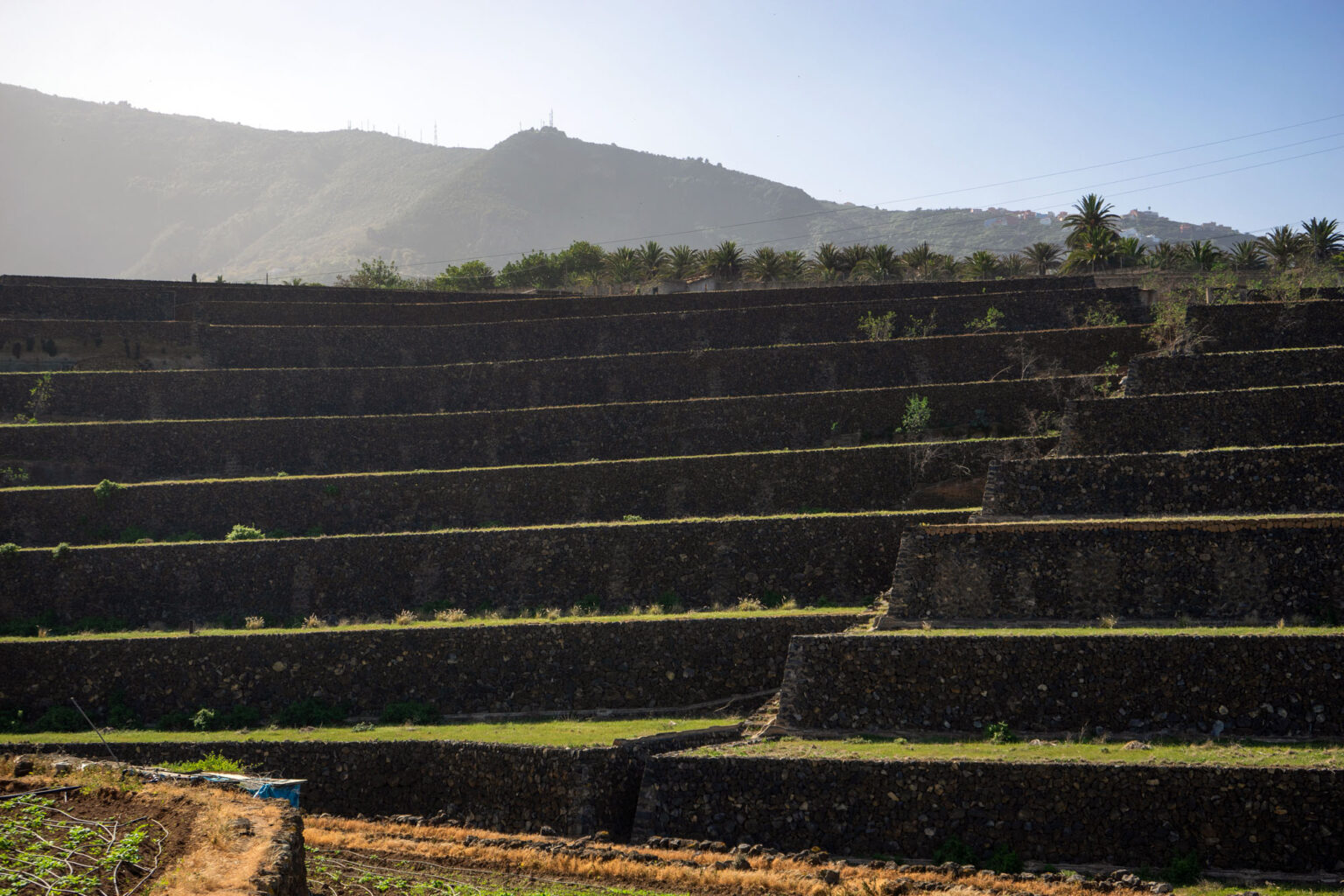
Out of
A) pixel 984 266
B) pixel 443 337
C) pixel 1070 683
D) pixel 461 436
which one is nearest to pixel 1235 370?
pixel 1070 683

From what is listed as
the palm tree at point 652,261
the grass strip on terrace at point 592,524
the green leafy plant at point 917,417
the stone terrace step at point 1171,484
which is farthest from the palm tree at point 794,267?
the stone terrace step at point 1171,484

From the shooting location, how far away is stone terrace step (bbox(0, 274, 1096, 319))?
4178 centimetres

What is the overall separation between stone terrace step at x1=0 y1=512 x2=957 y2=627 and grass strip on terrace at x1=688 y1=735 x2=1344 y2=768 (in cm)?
745

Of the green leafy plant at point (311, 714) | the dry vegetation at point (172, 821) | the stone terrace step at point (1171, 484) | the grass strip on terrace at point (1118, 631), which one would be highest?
the stone terrace step at point (1171, 484)

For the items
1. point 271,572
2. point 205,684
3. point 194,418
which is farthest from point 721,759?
point 194,418

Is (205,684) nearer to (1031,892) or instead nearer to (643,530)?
(643,530)

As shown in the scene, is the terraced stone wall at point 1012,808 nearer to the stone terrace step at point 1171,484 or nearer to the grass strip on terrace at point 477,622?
the grass strip on terrace at point 477,622

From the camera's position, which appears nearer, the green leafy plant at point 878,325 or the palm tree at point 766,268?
the green leafy plant at point 878,325

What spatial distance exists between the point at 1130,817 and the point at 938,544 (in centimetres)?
628

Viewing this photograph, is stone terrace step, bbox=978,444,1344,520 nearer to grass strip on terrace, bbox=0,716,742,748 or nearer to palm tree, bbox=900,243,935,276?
grass strip on terrace, bbox=0,716,742,748

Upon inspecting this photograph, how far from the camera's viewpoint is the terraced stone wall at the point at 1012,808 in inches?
576

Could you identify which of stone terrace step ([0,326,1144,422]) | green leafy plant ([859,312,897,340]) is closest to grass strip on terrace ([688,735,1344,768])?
stone terrace step ([0,326,1144,422])

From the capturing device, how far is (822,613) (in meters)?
22.6

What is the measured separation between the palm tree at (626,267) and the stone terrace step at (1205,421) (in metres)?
34.6
